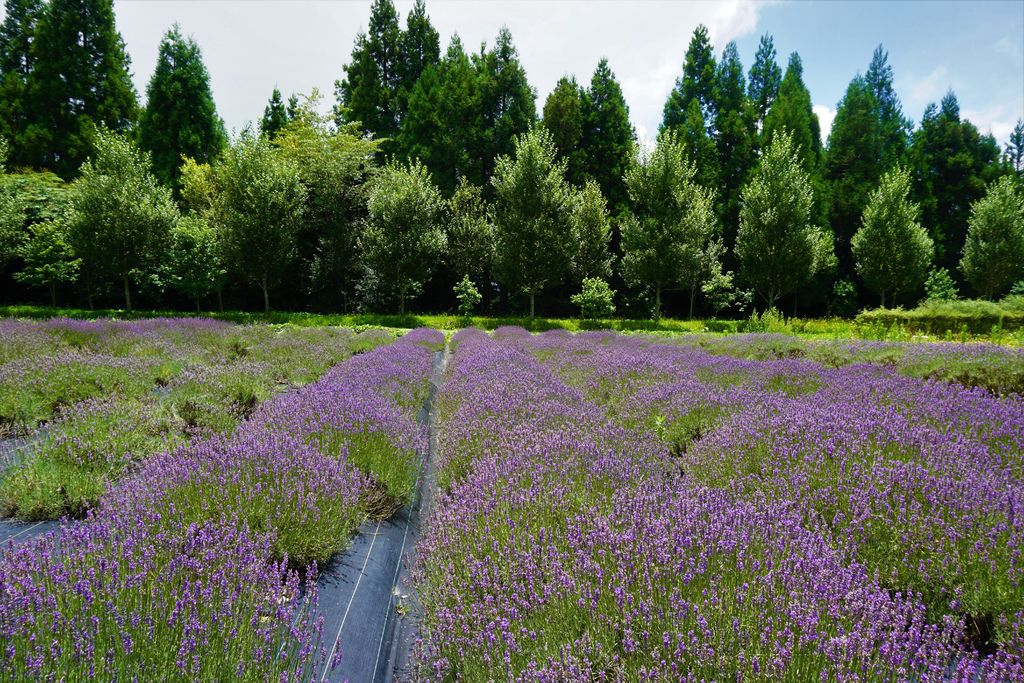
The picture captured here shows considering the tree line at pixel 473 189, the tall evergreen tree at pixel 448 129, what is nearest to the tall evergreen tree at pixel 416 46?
the tree line at pixel 473 189

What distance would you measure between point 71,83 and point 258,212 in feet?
71.5

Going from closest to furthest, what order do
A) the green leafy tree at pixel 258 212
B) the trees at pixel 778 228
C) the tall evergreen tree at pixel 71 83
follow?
1. the green leafy tree at pixel 258 212
2. the trees at pixel 778 228
3. the tall evergreen tree at pixel 71 83

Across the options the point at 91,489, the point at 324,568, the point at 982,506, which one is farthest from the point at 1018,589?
the point at 91,489

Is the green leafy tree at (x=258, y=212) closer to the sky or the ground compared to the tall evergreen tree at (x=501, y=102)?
closer to the ground

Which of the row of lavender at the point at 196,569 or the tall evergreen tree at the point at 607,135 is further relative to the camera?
the tall evergreen tree at the point at 607,135

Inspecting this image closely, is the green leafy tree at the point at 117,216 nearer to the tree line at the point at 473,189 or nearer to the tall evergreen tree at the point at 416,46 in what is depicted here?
the tree line at the point at 473,189

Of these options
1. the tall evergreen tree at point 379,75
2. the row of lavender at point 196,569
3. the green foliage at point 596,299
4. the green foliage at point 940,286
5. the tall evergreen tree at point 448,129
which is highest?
the tall evergreen tree at point 379,75

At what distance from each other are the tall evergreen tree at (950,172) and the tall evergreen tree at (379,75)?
116 ft

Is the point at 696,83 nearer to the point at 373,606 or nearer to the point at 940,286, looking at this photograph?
the point at 940,286

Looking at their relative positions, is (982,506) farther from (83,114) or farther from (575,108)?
(83,114)

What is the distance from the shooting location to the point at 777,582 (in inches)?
72.9

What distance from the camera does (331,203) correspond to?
23719mm

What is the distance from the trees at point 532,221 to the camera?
1917 cm

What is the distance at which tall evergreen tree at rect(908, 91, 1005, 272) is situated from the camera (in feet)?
108
